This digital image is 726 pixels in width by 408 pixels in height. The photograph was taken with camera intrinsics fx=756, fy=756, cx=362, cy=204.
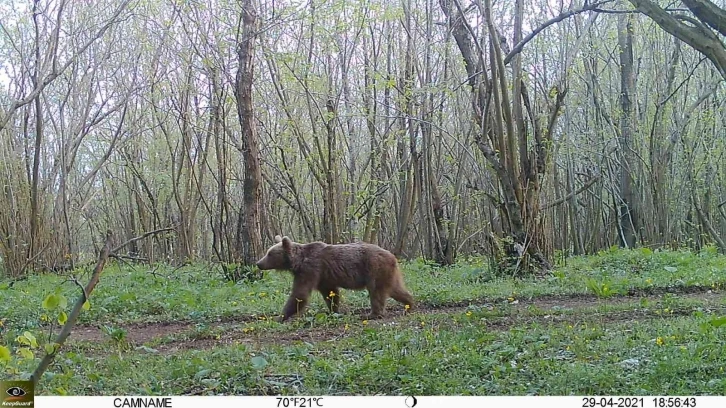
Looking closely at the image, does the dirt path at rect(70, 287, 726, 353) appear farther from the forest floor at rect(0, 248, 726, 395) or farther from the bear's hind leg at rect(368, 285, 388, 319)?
the bear's hind leg at rect(368, 285, 388, 319)

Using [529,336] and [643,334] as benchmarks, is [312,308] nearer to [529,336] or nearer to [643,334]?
[529,336]

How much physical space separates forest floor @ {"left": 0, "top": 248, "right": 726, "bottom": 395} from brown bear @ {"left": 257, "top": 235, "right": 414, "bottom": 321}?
24cm

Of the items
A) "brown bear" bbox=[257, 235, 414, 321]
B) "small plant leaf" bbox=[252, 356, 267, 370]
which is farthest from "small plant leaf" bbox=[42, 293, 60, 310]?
"brown bear" bbox=[257, 235, 414, 321]

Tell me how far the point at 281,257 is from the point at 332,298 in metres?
0.68

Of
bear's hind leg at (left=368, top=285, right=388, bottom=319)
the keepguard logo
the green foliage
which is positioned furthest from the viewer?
the green foliage

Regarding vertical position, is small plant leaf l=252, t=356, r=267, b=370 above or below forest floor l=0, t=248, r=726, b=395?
above

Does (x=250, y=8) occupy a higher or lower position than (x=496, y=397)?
higher

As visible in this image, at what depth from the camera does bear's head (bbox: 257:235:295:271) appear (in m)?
7.68

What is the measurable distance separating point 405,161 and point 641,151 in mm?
5057

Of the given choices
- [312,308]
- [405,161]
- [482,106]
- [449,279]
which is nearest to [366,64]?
[405,161]

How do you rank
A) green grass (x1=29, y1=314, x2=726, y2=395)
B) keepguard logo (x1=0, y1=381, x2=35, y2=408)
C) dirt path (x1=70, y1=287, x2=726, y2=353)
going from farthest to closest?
1. dirt path (x1=70, y1=287, x2=726, y2=353)
2. green grass (x1=29, y1=314, x2=726, y2=395)
3. keepguard logo (x1=0, y1=381, x2=35, y2=408)

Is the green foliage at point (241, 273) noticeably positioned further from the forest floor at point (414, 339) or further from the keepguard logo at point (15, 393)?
the keepguard logo at point (15, 393)

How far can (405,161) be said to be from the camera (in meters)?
15.1

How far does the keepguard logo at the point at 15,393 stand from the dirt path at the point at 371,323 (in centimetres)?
269
